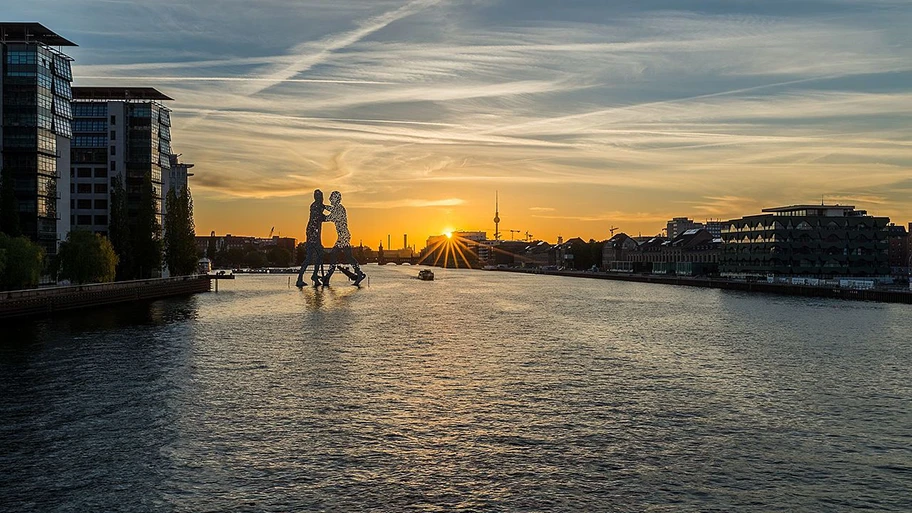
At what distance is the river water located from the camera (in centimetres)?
2686

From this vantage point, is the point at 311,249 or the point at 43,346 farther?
the point at 311,249

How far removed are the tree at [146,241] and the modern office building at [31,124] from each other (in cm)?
1370

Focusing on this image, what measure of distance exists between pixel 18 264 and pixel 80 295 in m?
12.0

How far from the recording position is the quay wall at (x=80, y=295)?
262ft

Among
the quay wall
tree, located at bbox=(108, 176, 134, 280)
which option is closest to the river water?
the quay wall

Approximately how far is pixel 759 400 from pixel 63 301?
77681 millimetres

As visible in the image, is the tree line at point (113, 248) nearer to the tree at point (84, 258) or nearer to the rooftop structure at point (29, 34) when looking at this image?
the tree at point (84, 258)

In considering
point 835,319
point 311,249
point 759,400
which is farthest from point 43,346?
point 311,249

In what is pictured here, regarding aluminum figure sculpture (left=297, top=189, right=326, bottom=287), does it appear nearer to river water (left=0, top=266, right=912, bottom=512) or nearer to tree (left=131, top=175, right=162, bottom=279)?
tree (left=131, top=175, right=162, bottom=279)

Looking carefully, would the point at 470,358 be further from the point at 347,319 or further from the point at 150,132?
the point at 150,132

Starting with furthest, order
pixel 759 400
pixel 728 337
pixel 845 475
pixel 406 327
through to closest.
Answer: pixel 406 327 < pixel 728 337 < pixel 759 400 < pixel 845 475

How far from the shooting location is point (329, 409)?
39469mm

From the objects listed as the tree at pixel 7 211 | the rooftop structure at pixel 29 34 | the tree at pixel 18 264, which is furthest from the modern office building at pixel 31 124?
the tree at pixel 18 264

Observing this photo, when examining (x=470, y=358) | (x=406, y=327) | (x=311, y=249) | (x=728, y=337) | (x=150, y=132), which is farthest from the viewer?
(x=311, y=249)
